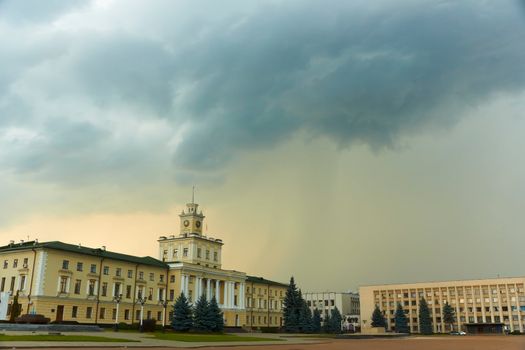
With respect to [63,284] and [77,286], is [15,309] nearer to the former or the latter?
[63,284]

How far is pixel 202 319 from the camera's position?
6462 cm

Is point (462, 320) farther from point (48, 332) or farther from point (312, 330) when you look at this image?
point (48, 332)

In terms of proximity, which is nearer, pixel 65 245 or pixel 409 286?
pixel 65 245

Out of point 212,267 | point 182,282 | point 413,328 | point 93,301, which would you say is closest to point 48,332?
point 93,301

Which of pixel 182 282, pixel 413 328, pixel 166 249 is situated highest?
pixel 166 249

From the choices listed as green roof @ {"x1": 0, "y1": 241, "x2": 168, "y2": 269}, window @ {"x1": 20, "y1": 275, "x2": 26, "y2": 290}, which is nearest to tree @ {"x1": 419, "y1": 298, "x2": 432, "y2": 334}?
green roof @ {"x1": 0, "y1": 241, "x2": 168, "y2": 269}

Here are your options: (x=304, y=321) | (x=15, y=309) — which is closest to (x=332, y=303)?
(x=304, y=321)

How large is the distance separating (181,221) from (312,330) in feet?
102

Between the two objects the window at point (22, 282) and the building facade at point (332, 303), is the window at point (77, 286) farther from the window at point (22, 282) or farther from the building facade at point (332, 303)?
the building facade at point (332, 303)

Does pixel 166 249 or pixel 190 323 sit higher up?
pixel 166 249

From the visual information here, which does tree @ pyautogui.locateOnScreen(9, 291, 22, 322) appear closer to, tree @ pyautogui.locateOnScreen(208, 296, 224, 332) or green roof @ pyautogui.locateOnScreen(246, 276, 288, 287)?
tree @ pyautogui.locateOnScreen(208, 296, 224, 332)

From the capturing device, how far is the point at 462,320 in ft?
390

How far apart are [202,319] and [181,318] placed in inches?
118

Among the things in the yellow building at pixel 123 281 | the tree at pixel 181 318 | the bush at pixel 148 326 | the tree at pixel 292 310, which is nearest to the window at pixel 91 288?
the yellow building at pixel 123 281
